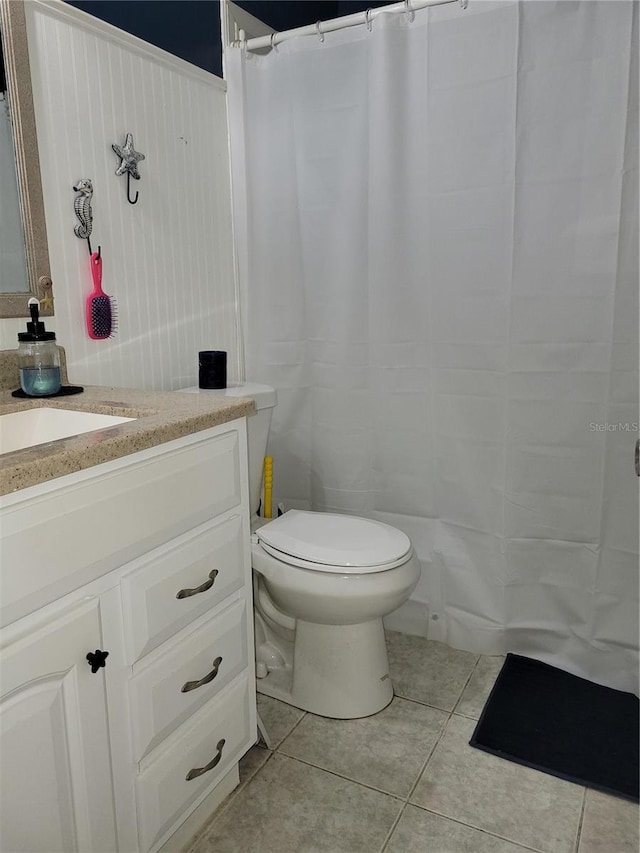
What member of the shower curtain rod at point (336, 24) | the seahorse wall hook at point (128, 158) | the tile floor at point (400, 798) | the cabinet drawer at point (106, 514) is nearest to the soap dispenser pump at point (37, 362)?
the cabinet drawer at point (106, 514)

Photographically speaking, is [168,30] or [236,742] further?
[168,30]

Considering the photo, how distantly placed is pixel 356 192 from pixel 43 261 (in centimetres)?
92

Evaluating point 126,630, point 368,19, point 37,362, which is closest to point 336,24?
point 368,19

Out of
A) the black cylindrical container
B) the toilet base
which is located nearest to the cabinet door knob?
the toilet base

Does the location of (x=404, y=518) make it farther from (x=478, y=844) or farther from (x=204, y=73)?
(x=204, y=73)

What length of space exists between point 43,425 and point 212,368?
61 cm

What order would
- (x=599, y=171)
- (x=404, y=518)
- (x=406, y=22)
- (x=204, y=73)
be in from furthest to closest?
(x=404, y=518), (x=204, y=73), (x=406, y=22), (x=599, y=171)

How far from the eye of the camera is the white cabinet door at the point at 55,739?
0.92m

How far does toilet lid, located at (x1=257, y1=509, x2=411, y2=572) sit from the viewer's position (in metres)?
1.66

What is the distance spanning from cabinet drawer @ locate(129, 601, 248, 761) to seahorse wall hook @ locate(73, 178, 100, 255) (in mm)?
944

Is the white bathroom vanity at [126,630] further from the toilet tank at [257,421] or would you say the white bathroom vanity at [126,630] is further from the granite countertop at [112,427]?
the toilet tank at [257,421]

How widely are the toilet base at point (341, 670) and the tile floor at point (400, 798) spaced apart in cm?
3

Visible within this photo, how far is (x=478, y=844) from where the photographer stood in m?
1.38

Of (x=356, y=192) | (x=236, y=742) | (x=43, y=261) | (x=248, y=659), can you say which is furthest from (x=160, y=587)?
(x=356, y=192)
